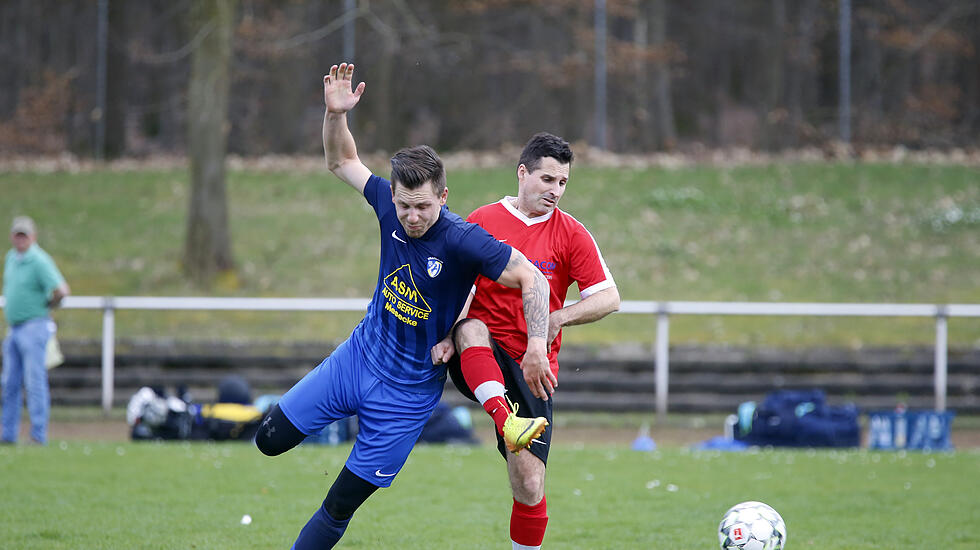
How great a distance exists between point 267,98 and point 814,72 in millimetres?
14977

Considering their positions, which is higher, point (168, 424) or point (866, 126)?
point (866, 126)

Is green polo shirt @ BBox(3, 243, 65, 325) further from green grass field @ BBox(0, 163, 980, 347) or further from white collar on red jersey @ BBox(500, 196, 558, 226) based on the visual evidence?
white collar on red jersey @ BBox(500, 196, 558, 226)

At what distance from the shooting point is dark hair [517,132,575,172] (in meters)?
5.07

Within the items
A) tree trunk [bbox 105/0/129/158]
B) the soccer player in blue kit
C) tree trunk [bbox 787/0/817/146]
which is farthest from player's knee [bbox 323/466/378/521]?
tree trunk [bbox 787/0/817/146]

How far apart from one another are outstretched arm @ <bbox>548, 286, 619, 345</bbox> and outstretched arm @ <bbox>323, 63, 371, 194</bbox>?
113 centimetres

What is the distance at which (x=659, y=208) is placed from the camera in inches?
736

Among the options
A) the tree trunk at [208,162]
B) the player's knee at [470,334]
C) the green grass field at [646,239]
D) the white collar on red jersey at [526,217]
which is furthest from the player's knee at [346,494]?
the tree trunk at [208,162]

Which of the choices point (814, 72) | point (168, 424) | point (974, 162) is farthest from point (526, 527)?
point (814, 72)

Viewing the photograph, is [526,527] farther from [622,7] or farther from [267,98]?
[267,98]

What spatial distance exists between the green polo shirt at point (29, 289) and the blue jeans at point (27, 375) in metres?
0.09

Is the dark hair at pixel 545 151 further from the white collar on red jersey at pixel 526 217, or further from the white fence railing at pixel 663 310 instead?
the white fence railing at pixel 663 310

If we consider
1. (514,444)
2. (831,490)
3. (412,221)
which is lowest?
(831,490)

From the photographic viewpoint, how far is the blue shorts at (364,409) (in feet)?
15.6

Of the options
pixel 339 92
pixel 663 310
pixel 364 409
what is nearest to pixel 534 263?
pixel 364 409
